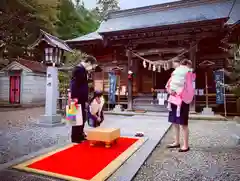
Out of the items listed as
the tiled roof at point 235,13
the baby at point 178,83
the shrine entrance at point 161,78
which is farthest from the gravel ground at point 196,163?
the shrine entrance at point 161,78

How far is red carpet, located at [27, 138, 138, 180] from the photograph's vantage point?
8.30 feet

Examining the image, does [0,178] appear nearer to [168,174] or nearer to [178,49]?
[168,174]

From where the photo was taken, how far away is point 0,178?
2.37 metres

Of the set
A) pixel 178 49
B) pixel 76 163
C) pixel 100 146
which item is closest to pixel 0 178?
pixel 76 163

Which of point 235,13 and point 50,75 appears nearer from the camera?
point 50,75

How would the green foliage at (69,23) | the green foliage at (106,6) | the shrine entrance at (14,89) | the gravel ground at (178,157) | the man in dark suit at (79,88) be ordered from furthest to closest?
1. the green foliage at (106,6)
2. the green foliage at (69,23)
3. the shrine entrance at (14,89)
4. the man in dark suit at (79,88)
5. the gravel ground at (178,157)

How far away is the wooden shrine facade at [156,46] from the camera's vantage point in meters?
8.81

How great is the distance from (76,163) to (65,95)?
733 centimetres

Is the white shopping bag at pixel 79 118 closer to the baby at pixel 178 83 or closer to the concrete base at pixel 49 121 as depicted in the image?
the baby at pixel 178 83

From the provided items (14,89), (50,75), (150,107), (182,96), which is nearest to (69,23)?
(14,89)

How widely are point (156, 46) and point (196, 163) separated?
325 inches

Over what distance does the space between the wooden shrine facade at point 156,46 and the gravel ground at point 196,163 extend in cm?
587

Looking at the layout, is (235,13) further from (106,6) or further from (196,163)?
(106,6)

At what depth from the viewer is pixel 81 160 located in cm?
294
